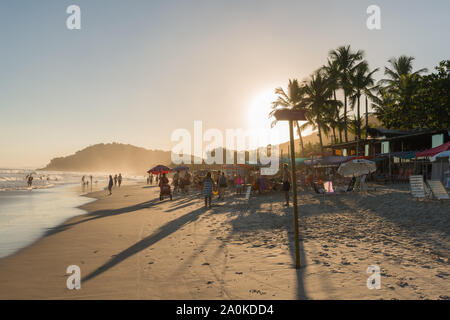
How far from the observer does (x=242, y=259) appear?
5.23 metres

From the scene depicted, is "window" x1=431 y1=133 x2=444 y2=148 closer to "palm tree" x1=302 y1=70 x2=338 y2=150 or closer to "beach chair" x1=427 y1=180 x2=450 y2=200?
"palm tree" x1=302 y1=70 x2=338 y2=150

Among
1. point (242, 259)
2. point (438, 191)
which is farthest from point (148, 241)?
point (438, 191)

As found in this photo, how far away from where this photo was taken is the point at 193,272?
4.60 metres

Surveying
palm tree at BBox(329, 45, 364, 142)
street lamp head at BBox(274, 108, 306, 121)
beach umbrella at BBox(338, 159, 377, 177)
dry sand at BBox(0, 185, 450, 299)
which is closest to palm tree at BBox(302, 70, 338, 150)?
palm tree at BBox(329, 45, 364, 142)

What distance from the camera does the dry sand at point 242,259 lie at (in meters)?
3.85

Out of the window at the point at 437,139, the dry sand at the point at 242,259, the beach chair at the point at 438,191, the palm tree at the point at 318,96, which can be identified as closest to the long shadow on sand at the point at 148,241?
the dry sand at the point at 242,259

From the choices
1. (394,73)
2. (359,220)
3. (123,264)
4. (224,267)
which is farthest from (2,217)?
(394,73)

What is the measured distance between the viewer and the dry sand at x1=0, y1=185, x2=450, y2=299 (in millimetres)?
3848

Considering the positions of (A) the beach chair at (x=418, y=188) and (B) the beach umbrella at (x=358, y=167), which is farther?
(B) the beach umbrella at (x=358, y=167)

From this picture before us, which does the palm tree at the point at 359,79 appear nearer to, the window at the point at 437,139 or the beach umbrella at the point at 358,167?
the window at the point at 437,139

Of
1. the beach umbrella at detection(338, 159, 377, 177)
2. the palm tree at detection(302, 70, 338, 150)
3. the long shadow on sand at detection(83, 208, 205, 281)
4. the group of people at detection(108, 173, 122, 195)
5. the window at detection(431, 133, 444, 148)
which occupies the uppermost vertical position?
the palm tree at detection(302, 70, 338, 150)

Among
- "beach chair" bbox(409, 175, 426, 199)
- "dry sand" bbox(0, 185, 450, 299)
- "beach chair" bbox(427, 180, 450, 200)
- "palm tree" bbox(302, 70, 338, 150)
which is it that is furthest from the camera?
"palm tree" bbox(302, 70, 338, 150)
